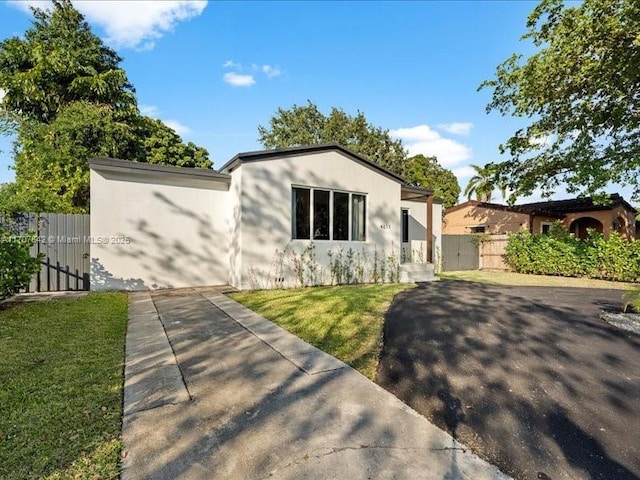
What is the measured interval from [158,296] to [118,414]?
548 centimetres

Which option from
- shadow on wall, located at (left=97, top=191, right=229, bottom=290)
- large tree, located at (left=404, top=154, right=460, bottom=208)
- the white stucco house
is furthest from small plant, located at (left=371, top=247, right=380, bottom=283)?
large tree, located at (left=404, top=154, right=460, bottom=208)

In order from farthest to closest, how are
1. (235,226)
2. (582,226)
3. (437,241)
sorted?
(582,226) → (437,241) → (235,226)

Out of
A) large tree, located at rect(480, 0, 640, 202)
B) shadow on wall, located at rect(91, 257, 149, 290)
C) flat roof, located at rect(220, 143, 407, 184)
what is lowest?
shadow on wall, located at rect(91, 257, 149, 290)

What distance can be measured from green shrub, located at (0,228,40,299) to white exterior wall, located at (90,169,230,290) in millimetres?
1861

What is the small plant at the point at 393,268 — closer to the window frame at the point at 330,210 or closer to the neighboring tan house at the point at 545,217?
the window frame at the point at 330,210

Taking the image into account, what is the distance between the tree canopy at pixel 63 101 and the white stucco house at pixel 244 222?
5.86m

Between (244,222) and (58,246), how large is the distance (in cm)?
436

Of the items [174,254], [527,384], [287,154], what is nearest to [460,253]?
[287,154]

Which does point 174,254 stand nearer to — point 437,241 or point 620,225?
point 437,241

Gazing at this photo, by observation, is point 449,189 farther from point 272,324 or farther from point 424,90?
point 272,324

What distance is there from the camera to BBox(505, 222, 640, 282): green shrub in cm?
1105

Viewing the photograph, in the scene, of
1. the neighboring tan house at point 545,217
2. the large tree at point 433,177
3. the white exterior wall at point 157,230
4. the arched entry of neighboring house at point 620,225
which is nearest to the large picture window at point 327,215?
the white exterior wall at point 157,230

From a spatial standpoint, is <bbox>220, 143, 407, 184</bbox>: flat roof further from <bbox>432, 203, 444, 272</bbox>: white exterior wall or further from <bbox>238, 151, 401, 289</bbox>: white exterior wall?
<bbox>432, 203, 444, 272</bbox>: white exterior wall

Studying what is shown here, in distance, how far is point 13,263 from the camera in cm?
543
